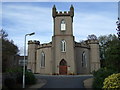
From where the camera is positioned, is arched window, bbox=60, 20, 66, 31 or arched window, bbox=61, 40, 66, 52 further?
arched window, bbox=60, 20, 66, 31

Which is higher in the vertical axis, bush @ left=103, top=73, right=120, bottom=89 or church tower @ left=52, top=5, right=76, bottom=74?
church tower @ left=52, top=5, right=76, bottom=74

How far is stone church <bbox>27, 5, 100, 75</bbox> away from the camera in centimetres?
4953

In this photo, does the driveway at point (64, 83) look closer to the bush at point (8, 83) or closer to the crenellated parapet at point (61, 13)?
the bush at point (8, 83)

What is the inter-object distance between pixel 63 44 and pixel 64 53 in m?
2.32

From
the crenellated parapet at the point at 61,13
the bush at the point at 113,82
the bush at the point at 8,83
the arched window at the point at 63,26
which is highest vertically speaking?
the crenellated parapet at the point at 61,13

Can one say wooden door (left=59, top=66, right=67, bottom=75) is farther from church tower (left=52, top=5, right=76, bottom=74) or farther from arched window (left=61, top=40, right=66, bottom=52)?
arched window (left=61, top=40, right=66, bottom=52)

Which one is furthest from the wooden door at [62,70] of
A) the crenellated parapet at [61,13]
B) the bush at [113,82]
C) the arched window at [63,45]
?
the bush at [113,82]

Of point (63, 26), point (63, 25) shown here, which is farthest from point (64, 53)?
point (63, 25)

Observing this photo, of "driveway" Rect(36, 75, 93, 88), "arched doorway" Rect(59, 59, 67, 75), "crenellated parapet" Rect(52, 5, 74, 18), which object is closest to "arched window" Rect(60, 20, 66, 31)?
"crenellated parapet" Rect(52, 5, 74, 18)

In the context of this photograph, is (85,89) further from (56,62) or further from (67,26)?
(67,26)

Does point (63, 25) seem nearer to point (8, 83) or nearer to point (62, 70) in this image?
point (62, 70)

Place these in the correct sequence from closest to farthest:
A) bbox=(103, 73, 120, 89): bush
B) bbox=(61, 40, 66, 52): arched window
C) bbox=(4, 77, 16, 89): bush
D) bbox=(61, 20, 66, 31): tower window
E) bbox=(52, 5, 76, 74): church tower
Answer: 1. bbox=(103, 73, 120, 89): bush
2. bbox=(4, 77, 16, 89): bush
3. bbox=(52, 5, 76, 74): church tower
4. bbox=(61, 40, 66, 52): arched window
5. bbox=(61, 20, 66, 31): tower window

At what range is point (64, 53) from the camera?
49.9 m

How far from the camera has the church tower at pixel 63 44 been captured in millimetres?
49375
